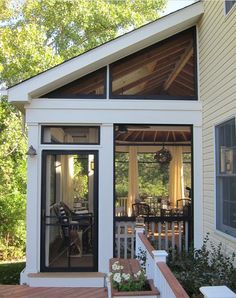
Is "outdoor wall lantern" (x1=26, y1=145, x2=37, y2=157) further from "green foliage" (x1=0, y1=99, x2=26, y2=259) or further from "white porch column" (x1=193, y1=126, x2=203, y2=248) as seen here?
"green foliage" (x1=0, y1=99, x2=26, y2=259)

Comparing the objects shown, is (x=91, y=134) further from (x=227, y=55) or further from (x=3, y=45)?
Result: (x=3, y=45)

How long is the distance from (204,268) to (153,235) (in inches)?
61.8

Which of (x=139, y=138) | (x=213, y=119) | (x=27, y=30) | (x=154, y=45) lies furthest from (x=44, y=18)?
(x=213, y=119)

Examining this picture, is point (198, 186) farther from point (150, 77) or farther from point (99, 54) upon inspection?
point (99, 54)

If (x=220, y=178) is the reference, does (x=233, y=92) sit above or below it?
above

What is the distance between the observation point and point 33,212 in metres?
6.72

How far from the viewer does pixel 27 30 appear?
1255 cm

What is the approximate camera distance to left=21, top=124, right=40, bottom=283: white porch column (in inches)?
263

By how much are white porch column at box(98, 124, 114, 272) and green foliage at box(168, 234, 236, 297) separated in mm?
1106

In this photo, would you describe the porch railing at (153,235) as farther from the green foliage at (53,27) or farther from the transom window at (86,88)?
the green foliage at (53,27)

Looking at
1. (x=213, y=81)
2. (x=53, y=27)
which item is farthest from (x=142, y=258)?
(x=53, y=27)

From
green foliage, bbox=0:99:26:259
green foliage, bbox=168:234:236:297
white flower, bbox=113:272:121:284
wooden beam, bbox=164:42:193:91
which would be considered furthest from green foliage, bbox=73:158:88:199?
green foliage, bbox=0:99:26:259

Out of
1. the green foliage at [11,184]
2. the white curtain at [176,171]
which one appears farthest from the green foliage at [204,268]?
the green foliage at [11,184]

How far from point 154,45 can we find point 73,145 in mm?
2233
